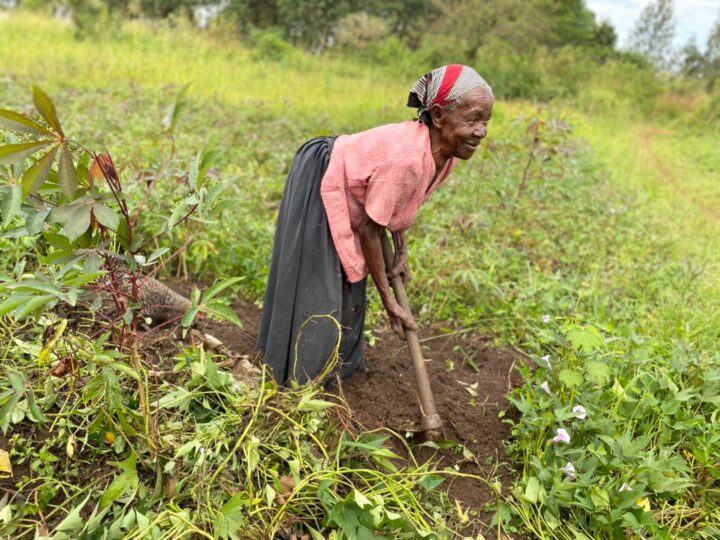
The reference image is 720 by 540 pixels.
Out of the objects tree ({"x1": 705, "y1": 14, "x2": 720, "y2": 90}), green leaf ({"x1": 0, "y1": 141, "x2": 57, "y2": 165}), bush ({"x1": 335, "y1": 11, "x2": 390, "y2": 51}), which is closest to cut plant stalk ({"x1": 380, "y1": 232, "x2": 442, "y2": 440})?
green leaf ({"x1": 0, "y1": 141, "x2": 57, "y2": 165})

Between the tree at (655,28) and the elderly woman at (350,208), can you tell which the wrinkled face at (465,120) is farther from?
the tree at (655,28)

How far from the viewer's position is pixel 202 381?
170cm

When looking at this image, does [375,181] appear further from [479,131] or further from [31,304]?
[31,304]

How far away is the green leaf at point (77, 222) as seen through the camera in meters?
1.18

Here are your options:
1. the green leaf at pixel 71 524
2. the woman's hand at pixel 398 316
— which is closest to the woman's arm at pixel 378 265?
the woman's hand at pixel 398 316

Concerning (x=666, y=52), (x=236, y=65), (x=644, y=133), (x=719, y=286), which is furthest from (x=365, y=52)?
(x=666, y=52)

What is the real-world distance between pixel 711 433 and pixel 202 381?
1.80 metres

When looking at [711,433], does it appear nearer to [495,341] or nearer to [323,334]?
[495,341]

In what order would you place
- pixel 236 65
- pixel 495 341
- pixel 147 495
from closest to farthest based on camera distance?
1. pixel 147 495
2. pixel 495 341
3. pixel 236 65

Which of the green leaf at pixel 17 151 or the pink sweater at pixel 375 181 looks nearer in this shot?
the green leaf at pixel 17 151

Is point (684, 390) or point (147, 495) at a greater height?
point (684, 390)

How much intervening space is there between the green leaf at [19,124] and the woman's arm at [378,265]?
1.04 metres

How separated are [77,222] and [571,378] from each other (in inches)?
64.2

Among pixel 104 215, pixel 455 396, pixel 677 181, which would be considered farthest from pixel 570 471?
pixel 677 181
